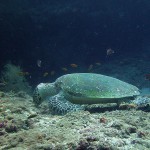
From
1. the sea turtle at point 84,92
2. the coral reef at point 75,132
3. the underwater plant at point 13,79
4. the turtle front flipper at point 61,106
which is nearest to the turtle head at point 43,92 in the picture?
the sea turtle at point 84,92

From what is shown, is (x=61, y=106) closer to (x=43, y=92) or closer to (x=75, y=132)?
(x=43, y=92)

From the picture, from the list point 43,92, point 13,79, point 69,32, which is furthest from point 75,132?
point 69,32

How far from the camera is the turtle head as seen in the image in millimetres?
7793

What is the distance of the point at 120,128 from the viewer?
462cm

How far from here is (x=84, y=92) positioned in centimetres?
721

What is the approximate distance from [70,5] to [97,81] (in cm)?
891

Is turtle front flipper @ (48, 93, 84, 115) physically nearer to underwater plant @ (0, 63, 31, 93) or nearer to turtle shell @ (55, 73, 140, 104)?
turtle shell @ (55, 73, 140, 104)

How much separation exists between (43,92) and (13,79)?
4240 millimetres

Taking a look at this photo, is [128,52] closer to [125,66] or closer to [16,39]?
[125,66]

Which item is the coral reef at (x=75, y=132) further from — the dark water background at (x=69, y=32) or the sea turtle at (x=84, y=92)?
the dark water background at (x=69, y=32)

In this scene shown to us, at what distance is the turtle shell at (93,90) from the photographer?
280 inches

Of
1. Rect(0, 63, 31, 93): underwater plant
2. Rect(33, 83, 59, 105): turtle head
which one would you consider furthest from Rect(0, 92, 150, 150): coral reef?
Rect(0, 63, 31, 93): underwater plant

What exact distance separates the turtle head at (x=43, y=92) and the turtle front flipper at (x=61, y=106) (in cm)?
75

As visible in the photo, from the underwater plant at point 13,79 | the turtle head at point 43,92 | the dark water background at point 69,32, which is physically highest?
the dark water background at point 69,32
